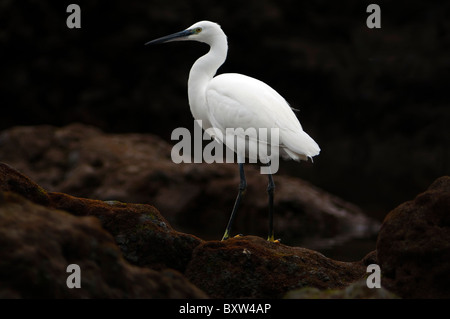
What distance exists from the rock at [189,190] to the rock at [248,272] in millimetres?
5884

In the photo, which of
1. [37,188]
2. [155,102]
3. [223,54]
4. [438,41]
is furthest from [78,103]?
[37,188]

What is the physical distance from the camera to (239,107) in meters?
6.03

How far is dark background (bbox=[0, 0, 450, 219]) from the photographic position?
2305 centimetres

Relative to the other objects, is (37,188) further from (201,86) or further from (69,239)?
(201,86)

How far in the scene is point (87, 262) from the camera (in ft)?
10.6

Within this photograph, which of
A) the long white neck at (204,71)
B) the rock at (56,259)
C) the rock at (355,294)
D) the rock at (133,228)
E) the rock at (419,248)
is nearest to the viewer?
the rock at (56,259)

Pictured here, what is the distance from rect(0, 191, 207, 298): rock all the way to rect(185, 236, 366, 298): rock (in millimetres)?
809

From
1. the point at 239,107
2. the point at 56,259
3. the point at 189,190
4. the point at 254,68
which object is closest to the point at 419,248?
the point at 56,259

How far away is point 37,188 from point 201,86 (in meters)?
2.53

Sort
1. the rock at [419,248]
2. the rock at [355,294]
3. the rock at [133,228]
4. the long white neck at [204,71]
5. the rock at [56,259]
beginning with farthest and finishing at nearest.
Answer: the long white neck at [204,71] → the rock at [133,228] → the rock at [419,248] → the rock at [355,294] → the rock at [56,259]

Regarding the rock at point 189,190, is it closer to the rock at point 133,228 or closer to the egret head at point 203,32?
the egret head at point 203,32

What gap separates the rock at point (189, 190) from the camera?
10961mm

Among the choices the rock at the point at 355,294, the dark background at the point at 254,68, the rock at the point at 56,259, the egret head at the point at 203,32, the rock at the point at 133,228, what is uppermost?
the dark background at the point at 254,68

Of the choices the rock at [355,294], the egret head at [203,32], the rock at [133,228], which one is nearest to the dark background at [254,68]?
the egret head at [203,32]
